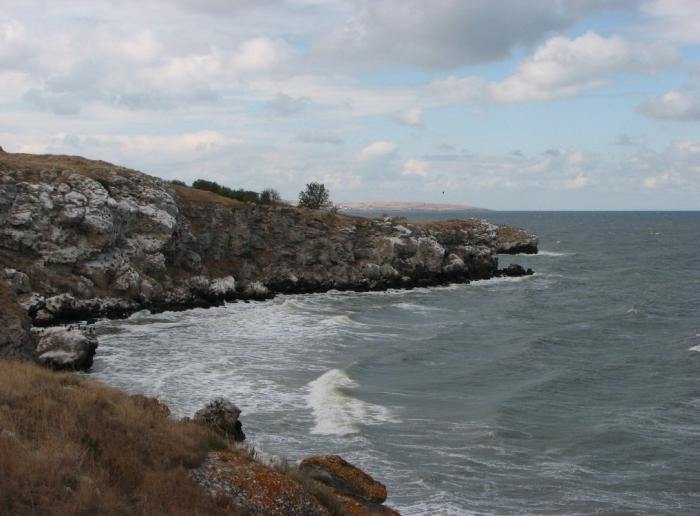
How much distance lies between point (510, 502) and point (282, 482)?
7467mm

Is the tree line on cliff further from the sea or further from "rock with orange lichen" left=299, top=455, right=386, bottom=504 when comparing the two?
"rock with orange lichen" left=299, top=455, right=386, bottom=504

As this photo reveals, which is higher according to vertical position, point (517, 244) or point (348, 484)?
point (517, 244)

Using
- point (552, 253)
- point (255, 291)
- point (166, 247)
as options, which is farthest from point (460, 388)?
point (552, 253)

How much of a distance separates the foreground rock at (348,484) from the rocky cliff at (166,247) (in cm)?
2679

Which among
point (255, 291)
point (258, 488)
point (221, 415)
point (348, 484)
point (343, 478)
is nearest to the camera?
point (258, 488)

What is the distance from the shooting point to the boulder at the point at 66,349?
977 inches

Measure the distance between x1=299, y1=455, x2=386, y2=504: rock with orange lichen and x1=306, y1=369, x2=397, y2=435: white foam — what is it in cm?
727

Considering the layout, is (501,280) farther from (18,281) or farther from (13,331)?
(13,331)

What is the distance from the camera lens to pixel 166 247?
150ft

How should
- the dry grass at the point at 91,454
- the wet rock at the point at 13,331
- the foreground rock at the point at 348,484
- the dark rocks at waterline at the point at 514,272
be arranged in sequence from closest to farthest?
the dry grass at the point at 91,454 < the foreground rock at the point at 348,484 < the wet rock at the point at 13,331 < the dark rocks at waterline at the point at 514,272

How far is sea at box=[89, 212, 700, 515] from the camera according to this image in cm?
1631

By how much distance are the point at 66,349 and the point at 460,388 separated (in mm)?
14705

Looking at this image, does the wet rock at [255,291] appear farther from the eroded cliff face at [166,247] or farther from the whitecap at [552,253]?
the whitecap at [552,253]

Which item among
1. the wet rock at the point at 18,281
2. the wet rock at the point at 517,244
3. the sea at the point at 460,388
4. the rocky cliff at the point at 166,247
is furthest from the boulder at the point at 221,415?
the wet rock at the point at 517,244
